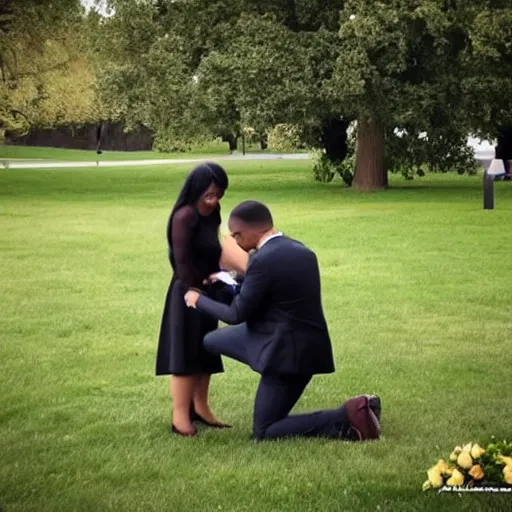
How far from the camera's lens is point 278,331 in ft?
22.9

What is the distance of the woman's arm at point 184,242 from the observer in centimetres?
741

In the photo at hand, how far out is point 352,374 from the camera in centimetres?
942

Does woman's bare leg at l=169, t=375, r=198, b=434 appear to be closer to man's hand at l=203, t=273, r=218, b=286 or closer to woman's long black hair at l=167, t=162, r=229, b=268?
man's hand at l=203, t=273, r=218, b=286

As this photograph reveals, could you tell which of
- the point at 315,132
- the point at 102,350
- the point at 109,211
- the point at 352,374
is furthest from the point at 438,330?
the point at 315,132

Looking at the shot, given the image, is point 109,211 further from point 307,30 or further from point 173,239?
point 173,239

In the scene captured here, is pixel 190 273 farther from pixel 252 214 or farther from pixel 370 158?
pixel 370 158

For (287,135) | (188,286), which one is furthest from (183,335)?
(287,135)

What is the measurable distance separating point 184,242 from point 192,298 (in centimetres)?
48

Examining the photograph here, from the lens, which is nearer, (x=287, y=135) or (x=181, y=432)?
(x=181, y=432)

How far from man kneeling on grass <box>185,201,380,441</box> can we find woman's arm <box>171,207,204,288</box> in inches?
12.4

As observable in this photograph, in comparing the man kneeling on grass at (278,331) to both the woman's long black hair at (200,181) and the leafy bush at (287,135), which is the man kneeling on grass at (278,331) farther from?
the leafy bush at (287,135)

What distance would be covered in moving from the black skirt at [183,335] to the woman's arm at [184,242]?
0.23 ft

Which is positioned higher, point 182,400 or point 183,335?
point 183,335

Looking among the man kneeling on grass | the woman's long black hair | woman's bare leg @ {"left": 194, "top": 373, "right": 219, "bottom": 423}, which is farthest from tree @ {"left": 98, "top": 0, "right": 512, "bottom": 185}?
the man kneeling on grass
